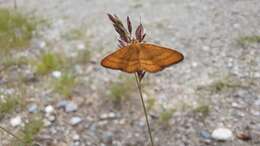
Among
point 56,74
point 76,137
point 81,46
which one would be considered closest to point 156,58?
point 76,137

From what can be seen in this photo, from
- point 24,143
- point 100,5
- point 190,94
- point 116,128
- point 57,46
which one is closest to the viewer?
point 24,143

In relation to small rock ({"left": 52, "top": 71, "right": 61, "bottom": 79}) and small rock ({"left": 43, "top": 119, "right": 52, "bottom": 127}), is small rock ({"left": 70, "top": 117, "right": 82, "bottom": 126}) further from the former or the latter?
small rock ({"left": 52, "top": 71, "right": 61, "bottom": 79})

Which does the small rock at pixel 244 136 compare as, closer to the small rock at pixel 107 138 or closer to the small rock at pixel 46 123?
the small rock at pixel 107 138

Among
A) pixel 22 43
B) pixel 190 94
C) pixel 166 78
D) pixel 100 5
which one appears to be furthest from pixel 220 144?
pixel 100 5

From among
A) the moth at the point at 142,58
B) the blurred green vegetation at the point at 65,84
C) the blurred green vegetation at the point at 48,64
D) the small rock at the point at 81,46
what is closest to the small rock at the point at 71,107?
the blurred green vegetation at the point at 65,84

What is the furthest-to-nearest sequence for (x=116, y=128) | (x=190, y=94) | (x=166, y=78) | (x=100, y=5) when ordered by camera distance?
(x=100, y=5), (x=166, y=78), (x=190, y=94), (x=116, y=128)

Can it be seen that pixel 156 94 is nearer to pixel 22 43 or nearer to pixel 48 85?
pixel 48 85
